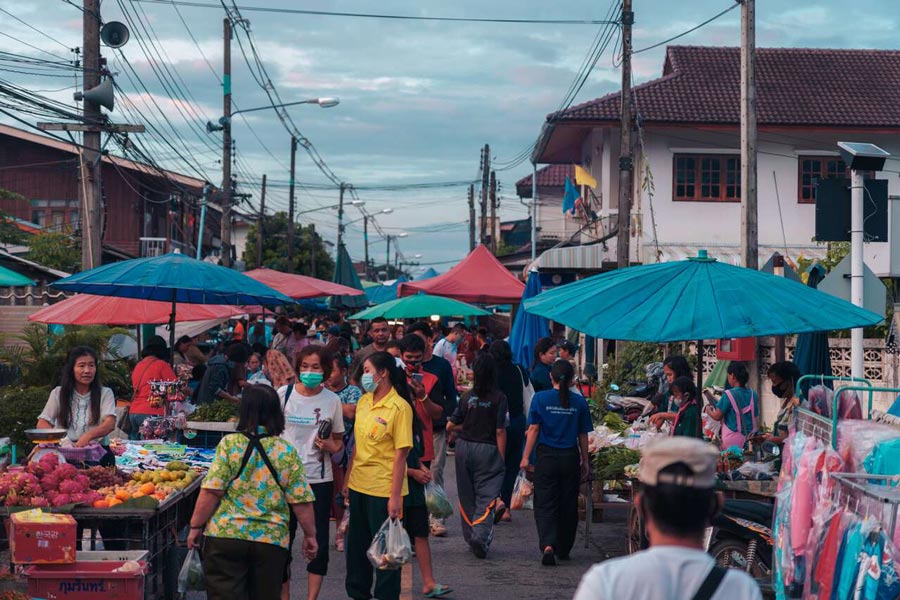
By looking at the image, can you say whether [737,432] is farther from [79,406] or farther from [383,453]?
[79,406]

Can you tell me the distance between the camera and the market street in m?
9.38

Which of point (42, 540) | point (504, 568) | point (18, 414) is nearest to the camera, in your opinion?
point (42, 540)

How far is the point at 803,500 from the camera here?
682 cm

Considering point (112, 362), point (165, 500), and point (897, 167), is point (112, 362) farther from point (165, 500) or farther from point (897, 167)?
point (897, 167)

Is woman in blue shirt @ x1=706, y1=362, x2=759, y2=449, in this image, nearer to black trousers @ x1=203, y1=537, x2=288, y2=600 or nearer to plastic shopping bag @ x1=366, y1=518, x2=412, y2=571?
plastic shopping bag @ x1=366, y1=518, x2=412, y2=571

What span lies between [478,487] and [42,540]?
179 inches

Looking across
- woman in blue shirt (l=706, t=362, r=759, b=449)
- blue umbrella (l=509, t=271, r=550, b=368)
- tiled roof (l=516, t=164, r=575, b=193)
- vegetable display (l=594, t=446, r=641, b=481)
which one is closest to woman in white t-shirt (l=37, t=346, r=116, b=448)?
vegetable display (l=594, t=446, r=641, b=481)

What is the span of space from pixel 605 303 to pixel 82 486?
4.02 metres

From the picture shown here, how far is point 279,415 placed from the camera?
6812 mm

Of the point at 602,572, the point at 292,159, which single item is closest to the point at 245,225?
the point at 292,159

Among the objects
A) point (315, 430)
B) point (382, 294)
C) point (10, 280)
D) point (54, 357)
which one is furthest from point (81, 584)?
point (382, 294)

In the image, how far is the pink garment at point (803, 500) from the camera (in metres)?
6.77

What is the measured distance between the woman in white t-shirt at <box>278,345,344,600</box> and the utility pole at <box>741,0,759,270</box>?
903 centimetres

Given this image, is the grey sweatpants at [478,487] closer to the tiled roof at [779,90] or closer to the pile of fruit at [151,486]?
the pile of fruit at [151,486]
